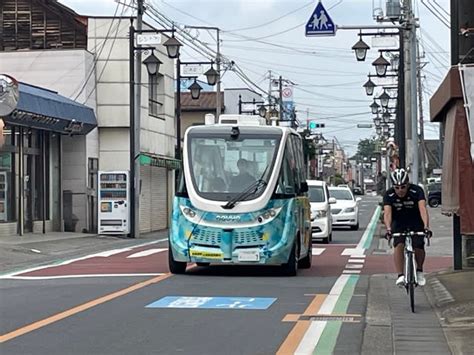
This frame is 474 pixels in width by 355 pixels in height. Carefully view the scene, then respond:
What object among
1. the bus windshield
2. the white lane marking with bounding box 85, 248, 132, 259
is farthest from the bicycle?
the white lane marking with bounding box 85, 248, 132, 259

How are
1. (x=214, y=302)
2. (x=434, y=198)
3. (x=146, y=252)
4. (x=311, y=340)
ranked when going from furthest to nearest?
(x=434, y=198) → (x=146, y=252) → (x=214, y=302) → (x=311, y=340)

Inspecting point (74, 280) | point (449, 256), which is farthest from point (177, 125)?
point (74, 280)

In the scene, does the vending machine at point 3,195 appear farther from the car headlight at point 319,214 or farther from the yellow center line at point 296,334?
the yellow center line at point 296,334

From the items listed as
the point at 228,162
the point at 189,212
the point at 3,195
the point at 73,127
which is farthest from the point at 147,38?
the point at 189,212

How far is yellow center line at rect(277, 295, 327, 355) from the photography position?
948 cm

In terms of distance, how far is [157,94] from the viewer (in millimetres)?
40938

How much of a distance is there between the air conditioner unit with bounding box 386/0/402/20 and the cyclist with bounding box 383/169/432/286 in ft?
47.5

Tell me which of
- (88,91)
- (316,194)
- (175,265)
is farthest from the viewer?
(88,91)

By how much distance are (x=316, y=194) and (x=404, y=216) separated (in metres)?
17.3

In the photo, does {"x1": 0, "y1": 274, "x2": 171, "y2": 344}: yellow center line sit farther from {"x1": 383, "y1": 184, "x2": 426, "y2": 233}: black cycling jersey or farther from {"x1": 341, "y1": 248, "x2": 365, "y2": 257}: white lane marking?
{"x1": 341, "y1": 248, "x2": 365, "y2": 257}: white lane marking

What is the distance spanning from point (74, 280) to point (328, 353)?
8353 millimetres

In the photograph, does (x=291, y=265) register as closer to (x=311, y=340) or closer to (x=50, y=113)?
(x=311, y=340)

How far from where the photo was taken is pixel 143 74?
38.0 metres

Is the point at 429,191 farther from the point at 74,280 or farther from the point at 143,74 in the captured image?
the point at 74,280
